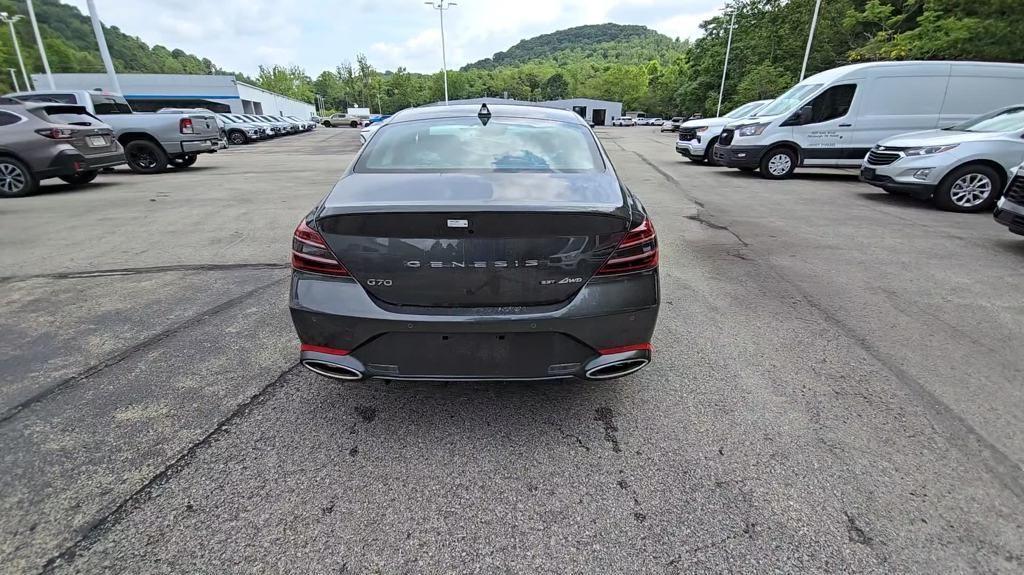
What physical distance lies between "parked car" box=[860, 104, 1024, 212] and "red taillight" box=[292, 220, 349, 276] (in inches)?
360

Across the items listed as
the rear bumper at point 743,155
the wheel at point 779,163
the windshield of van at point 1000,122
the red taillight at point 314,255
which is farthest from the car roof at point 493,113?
the wheel at point 779,163

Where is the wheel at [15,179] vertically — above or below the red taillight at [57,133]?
below

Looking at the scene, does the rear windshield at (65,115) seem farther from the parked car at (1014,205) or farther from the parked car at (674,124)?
the parked car at (674,124)

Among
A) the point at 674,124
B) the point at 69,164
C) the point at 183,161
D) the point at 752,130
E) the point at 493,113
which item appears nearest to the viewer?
the point at 493,113

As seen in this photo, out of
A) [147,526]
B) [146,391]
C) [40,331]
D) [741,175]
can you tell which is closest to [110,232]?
[40,331]

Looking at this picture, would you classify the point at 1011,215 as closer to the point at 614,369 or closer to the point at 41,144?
the point at 614,369

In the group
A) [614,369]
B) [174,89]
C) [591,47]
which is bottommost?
[614,369]

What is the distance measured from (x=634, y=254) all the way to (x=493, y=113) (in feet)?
5.62

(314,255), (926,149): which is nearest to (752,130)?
(926,149)

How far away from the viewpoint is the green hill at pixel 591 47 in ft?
444

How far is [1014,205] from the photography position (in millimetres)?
5195

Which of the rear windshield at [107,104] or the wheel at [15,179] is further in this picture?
the rear windshield at [107,104]

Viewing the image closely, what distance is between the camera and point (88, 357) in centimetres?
323

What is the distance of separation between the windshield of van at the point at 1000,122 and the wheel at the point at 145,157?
16.4 m
